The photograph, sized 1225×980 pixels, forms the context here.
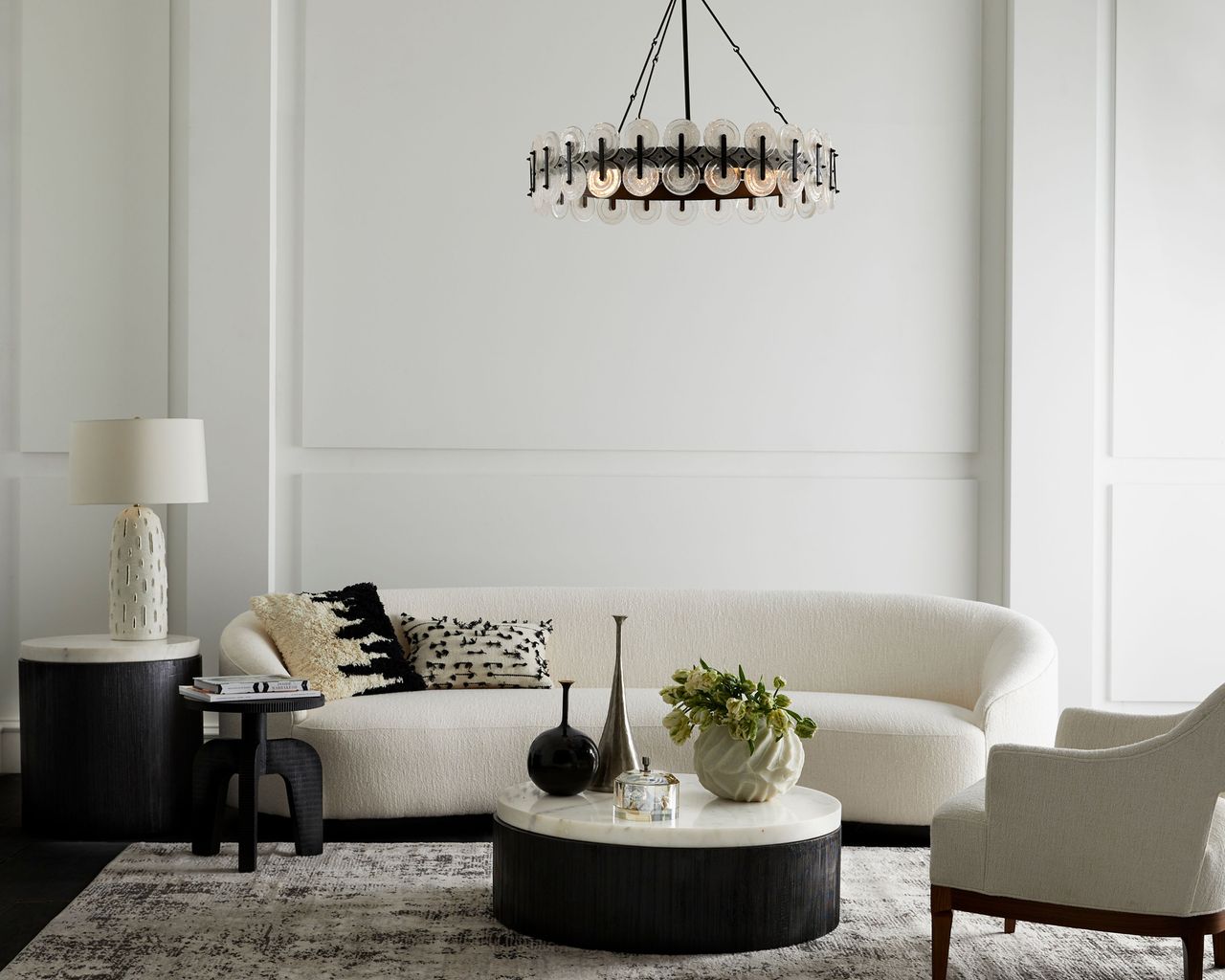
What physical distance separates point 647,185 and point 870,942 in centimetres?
188

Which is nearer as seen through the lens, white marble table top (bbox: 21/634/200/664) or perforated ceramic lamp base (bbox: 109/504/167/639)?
white marble table top (bbox: 21/634/200/664)

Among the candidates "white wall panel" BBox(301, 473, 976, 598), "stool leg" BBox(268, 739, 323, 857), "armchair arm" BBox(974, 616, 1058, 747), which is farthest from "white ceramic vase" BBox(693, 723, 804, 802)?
"white wall panel" BBox(301, 473, 976, 598)

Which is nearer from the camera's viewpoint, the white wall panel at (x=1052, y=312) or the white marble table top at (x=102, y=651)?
the white marble table top at (x=102, y=651)

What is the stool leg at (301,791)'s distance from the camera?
3725 millimetres

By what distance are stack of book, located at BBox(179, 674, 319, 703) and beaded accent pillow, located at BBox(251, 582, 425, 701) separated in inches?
12.1

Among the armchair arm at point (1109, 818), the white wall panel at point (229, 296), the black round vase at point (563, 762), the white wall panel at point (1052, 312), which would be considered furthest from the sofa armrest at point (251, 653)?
the white wall panel at point (1052, 312)

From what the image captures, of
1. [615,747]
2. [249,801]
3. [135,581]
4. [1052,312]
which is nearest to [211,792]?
[249,801]

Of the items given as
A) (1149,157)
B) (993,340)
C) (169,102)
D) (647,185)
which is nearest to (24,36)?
(169,102)

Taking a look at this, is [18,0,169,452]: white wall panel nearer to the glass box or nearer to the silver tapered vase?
the silver tapered vase

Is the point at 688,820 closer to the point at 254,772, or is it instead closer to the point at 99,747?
the point at 254,772

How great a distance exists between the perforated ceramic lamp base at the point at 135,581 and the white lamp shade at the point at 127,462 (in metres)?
0.12

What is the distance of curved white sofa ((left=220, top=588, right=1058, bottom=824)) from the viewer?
3.93 m

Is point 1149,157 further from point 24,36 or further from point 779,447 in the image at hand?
point 24,36

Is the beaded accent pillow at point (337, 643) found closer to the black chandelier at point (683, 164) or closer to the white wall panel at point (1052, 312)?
the black chandelier at point (683, 164)
